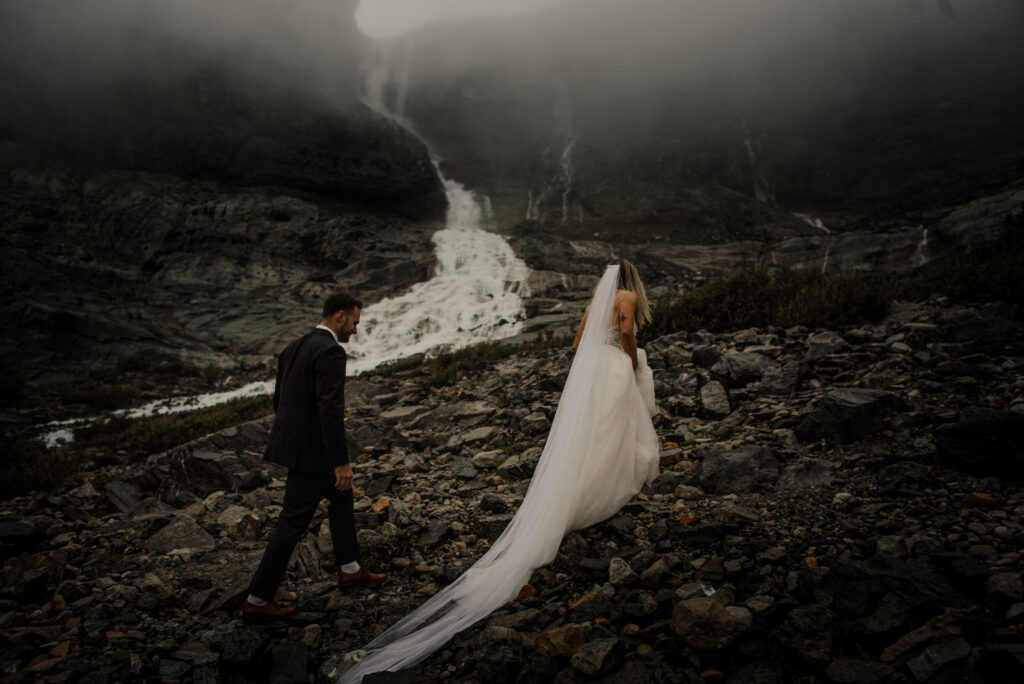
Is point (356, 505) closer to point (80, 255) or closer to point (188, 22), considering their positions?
point (80, 255)

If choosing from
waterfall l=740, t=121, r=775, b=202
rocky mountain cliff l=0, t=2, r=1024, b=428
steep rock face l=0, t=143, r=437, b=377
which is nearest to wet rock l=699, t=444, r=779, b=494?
rocky mountain cliff l=0, t=2, r=1024, b=428

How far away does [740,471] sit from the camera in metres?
4.44

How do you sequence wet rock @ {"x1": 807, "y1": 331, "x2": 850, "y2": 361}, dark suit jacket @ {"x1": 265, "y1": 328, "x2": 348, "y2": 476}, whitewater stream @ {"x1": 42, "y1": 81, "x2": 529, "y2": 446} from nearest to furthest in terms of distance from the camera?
dark suit jacket @ {"x1": 265, "y1": 328, "x2": 348, "y2": 476} → wet rock @ {"x1": 807, "y1": 331, "x2": 850, "y2": 361} → whitewater stream @ {"x1": 42, "y1": 81, "x2": 529, "y2": 446}

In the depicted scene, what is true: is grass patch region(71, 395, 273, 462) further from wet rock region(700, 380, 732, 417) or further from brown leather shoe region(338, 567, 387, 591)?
wet rock region(700, 380, 732, 417)

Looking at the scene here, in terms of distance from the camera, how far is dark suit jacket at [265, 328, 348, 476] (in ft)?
12.3

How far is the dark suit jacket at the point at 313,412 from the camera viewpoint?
3.76m

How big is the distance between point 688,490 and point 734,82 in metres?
72.7

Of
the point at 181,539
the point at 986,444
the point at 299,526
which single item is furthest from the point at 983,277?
the point at 181,539

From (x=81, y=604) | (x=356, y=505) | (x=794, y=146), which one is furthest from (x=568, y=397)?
(x=794, y=146)

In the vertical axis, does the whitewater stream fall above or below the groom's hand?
above

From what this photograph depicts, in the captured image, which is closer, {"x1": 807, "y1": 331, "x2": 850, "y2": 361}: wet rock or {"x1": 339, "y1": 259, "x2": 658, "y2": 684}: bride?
{"x1": 339, "y1": 259, "x2": 658, "y2": 684}: bride

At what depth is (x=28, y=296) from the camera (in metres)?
22.1

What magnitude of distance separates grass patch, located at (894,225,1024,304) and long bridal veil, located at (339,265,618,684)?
24.1 ft

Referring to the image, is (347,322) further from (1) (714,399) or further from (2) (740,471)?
(1) (714,399)
